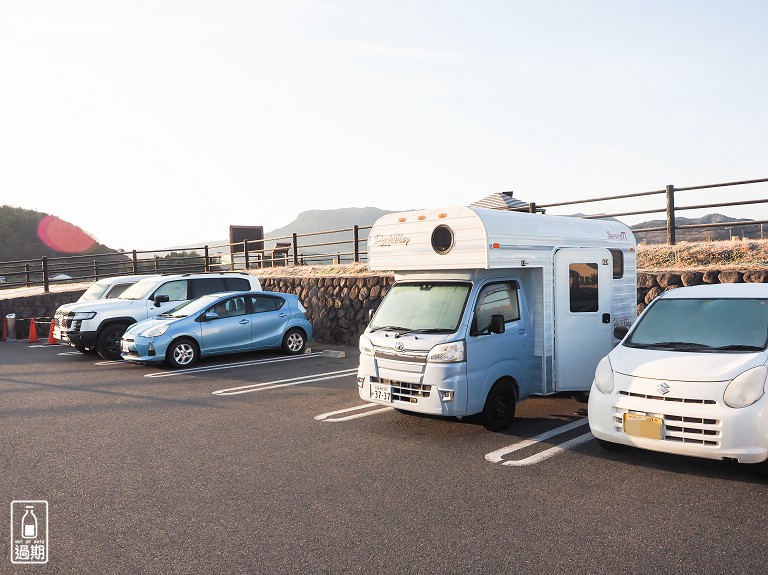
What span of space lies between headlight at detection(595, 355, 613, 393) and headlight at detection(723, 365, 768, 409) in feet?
3.26

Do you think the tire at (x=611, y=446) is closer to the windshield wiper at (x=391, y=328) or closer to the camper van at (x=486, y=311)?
the camper van at (x=486, y=311)

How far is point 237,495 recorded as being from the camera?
212 inches

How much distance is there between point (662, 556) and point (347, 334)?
1288cm

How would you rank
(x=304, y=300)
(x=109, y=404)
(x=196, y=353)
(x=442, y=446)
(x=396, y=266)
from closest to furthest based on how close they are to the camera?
1. (x=442, y=446)
2. (x=396, y=266)
3. (x=109, y=404)
4. (x=196, y=353)
5. (x=304, y=300)

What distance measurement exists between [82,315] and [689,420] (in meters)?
12.8

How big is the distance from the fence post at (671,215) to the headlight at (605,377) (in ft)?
28.2

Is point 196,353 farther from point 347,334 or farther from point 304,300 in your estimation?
point 304,300

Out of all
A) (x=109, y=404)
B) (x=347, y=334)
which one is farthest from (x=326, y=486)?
(x=347, y=334)

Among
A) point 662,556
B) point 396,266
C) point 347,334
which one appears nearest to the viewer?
point 662,556

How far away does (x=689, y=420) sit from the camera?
17.6 ft

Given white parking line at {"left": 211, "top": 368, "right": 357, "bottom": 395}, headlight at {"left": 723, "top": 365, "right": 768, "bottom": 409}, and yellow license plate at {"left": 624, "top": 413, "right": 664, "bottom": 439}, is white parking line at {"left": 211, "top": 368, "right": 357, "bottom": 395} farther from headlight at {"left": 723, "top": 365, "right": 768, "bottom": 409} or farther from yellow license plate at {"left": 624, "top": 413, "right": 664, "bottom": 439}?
headlight at {"left": 723, "top": 365, "right": 768, "bottom": 409}

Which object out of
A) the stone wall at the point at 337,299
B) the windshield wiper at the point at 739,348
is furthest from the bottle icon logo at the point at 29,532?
the stone wall at the point at 337,299

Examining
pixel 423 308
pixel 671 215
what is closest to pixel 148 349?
pixel 423 308

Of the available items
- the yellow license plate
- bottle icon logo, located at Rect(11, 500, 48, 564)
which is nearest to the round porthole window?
the yellow license plate
